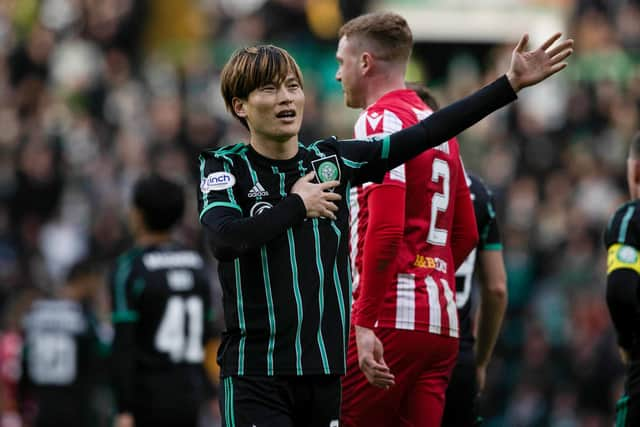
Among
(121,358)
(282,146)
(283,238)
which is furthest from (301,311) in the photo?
(121,358)

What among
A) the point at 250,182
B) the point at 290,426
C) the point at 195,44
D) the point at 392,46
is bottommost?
the point at 290,426

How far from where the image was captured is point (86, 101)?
62.0 ft

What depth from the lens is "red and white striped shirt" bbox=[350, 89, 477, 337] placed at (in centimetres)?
627

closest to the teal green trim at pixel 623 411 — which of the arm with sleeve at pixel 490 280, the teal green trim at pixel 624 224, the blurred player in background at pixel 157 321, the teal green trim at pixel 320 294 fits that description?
the teal green trim at pixel 624 224

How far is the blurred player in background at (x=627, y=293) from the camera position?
22.9 ft

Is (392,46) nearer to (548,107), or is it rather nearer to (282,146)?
(282,146)

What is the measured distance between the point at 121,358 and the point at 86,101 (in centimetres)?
1113

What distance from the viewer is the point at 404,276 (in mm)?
6465

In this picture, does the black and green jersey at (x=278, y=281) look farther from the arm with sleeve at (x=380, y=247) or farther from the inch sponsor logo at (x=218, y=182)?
the arm with sleeve at (x=380, y=247)

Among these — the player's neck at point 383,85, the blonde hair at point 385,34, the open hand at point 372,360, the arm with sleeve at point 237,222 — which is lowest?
the open hand at point 372,360

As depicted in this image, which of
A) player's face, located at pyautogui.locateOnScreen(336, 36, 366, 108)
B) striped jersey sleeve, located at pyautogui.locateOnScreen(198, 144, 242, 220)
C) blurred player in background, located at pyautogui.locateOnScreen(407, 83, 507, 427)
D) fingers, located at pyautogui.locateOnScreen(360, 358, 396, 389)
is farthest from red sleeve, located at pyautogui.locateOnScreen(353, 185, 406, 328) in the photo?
blurred player in background, located at pyautogui.locateOnScreen(407, 83, 507, 427)

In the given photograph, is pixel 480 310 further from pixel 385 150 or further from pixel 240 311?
pixel 240 311

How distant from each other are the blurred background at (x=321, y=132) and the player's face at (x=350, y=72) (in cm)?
617

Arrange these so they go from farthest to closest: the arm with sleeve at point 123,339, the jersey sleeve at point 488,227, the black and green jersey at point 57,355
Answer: the black and green jersey at point 57,355 → the arm with sleeve at point 123,339 → the jersey sleeve at point 488,227
